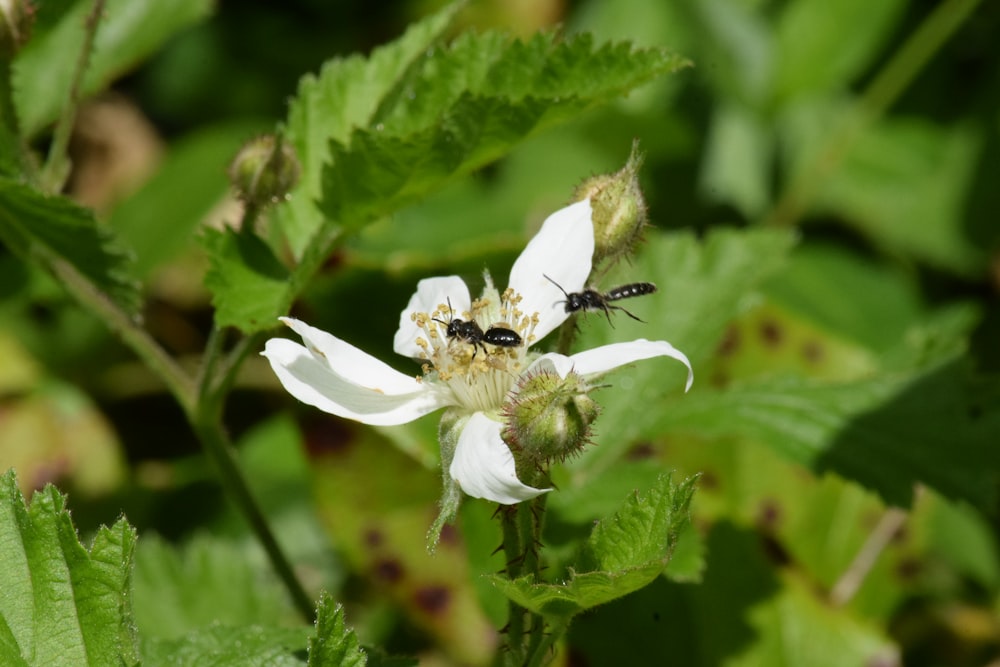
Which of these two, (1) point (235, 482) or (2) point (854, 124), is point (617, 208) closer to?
(1) point (235, 482)

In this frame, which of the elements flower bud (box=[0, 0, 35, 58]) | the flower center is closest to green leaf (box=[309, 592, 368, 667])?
the flower center

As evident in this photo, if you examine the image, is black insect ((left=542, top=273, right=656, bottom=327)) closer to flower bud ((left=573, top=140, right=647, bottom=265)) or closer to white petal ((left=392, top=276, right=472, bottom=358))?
flower bud ((left=573, top=140, right=647, bottom=265))

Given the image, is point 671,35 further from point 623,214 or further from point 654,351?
point 654,351

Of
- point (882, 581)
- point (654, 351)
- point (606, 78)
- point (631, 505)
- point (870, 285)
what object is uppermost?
point (606, 78)

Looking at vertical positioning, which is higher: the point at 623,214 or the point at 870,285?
the point at 623,214

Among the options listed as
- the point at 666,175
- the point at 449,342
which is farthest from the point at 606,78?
the point at 666,175

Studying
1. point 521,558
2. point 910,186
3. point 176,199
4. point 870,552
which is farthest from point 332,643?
point 910,186

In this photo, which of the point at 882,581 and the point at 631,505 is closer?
the point at 631,505
